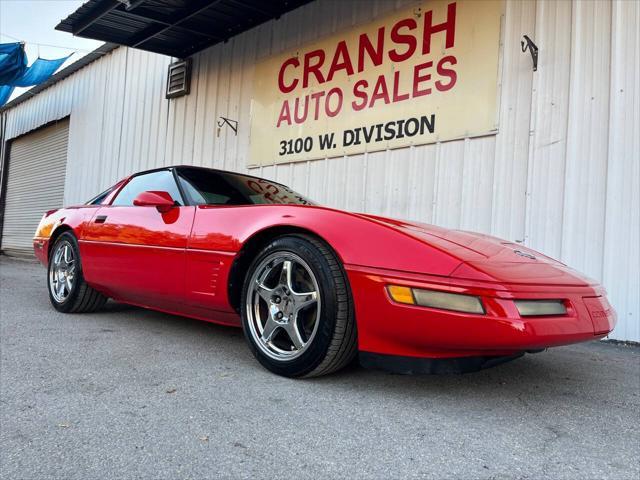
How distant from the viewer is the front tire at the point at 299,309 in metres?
1.97

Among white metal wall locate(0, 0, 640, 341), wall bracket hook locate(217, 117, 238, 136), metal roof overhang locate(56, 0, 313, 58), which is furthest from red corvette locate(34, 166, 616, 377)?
metal roof overhang locate(56, 0, 313, 58)

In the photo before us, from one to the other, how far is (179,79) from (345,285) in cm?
756

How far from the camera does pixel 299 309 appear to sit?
2111 mm

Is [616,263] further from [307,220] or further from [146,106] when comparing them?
[146,106]

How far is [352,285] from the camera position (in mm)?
1939

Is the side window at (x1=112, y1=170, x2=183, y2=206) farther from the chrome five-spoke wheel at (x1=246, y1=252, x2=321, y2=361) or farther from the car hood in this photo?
the car hood

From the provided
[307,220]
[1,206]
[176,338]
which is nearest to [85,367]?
[176,338]

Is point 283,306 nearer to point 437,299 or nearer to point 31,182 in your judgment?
point 437,299

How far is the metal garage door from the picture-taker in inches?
476

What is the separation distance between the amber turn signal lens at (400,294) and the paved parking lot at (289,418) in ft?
1.41

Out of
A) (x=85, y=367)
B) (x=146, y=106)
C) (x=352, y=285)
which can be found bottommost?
(x=85, y=367)

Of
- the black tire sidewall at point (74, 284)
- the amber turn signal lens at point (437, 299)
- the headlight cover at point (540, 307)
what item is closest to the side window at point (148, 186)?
the black tire sidewall at point (74, 284)

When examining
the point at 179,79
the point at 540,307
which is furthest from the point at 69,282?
the point at 179,79

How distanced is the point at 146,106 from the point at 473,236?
845cm
